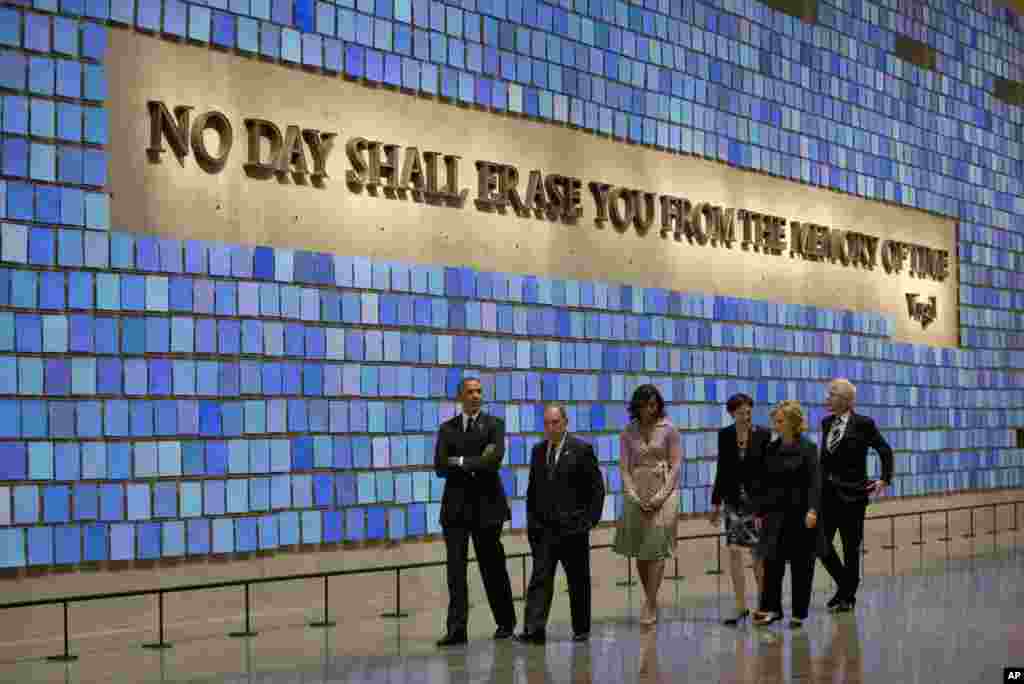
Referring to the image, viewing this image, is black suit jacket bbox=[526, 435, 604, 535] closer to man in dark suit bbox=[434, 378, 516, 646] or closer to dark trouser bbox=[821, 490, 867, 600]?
man in dark suit bbox=[434, 378, 516, 646]

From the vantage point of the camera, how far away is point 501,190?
16.4 meters

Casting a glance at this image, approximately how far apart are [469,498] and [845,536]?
11.4ft

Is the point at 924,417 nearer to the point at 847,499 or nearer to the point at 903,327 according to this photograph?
the point at 903,327

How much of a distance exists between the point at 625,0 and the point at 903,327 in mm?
7985

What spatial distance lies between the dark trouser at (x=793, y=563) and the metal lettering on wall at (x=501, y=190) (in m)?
4.80

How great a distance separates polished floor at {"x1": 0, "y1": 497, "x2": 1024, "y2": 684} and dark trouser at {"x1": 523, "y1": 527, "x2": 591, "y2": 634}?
0.60 feet

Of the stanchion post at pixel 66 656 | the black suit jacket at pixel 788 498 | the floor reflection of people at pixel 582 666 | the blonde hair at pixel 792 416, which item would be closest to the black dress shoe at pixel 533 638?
the floor reflection of people at pixel 582 666

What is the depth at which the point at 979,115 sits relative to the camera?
1048 inches

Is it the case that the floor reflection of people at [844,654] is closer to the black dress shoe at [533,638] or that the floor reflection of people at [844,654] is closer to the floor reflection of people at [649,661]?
the floor reflection of people at [649,661]

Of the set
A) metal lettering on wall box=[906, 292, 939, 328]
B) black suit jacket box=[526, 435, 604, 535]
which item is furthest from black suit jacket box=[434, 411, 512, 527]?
metal lettering on wall box=[906, 292, 939, 328]

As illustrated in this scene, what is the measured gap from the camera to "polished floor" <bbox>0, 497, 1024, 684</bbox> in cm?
1000

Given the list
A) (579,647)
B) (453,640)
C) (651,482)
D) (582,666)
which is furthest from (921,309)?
(582,666)

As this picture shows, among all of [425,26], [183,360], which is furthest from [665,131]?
[183,360]

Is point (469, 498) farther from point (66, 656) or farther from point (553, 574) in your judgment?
point (66, 656)
